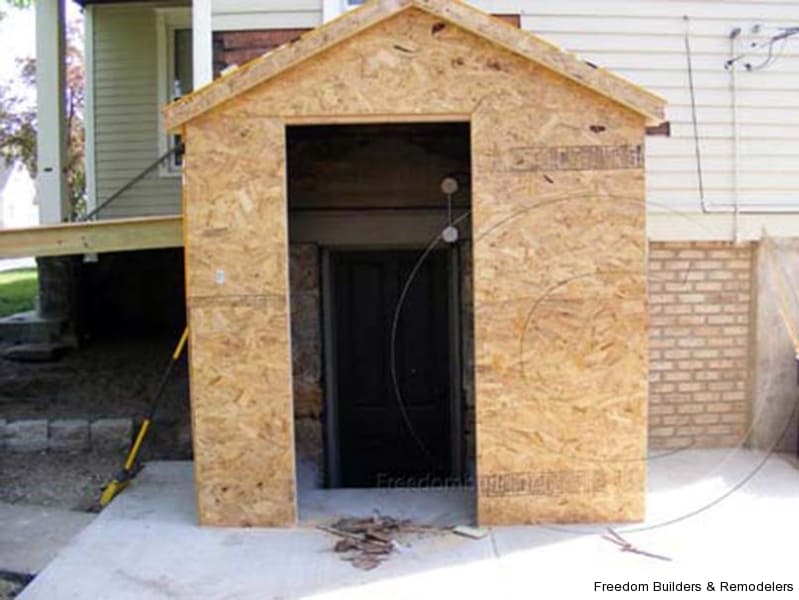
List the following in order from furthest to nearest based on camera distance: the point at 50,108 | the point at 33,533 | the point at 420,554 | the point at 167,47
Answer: the point at 167,47
the point at 50,108
the point at 33,533
the point at 420,554

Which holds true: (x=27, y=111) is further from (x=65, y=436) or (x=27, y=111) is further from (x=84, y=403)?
(x=65, y=436)

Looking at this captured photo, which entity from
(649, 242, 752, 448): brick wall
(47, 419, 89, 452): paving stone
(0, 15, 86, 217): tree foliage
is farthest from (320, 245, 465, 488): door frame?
(0, 15, 86, 217): tree foliage

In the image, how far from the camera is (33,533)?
5.73 m

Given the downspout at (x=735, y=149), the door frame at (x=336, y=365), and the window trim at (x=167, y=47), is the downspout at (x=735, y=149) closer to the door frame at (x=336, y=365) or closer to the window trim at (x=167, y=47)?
the door frame at (x=336, y=365)

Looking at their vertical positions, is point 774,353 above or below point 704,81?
below

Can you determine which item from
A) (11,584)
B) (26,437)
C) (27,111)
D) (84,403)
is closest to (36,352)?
(84,403)

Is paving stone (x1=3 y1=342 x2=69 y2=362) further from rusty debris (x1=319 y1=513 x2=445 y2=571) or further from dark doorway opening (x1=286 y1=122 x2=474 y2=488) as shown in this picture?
rusty debris (x1=319 y1=513 x2=445 y2=571)

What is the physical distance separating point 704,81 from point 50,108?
6.47 metres

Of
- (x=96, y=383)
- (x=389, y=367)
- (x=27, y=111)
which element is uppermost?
(x=27, y=111)

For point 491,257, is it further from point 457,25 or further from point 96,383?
point 96,383

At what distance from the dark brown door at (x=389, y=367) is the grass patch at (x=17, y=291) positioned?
4.75m

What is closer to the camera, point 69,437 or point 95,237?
point 95,237

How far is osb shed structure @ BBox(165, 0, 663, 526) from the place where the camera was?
537 centimetres

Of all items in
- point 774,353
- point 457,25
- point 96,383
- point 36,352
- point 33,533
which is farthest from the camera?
point 36,352
